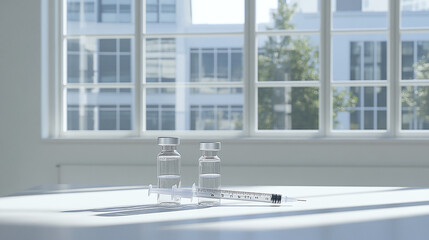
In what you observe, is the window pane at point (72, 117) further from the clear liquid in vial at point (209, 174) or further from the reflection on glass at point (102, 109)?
the clear liquid in vial at point (209, 174)

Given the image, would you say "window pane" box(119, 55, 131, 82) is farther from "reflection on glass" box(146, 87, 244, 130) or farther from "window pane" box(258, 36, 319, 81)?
"window pane" box(258, 36, 319, 81)

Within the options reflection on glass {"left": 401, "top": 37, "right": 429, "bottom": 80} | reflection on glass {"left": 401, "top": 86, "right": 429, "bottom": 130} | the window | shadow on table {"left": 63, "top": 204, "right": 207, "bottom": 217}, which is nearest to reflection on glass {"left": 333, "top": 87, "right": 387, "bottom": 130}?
the window

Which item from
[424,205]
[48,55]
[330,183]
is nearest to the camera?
[424,205]

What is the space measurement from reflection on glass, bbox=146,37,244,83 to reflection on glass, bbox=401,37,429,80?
1223 millimetres

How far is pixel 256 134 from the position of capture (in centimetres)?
472

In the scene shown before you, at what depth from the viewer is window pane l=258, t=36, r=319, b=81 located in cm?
469

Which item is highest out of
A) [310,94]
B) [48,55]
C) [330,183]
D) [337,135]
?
[48,55]

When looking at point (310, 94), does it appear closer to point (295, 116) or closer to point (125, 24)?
point (295, 116)

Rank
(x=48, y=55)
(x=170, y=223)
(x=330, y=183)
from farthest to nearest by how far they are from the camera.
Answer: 1. (x=48, y=55)
2. (x=330, y=183)
3. (x=170, y=223)

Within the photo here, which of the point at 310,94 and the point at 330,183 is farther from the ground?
the point at 310,94

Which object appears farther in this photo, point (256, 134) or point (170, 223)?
point (256, 134)

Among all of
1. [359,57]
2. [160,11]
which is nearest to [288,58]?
[359,57]

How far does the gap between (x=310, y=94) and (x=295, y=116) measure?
7.9 inches

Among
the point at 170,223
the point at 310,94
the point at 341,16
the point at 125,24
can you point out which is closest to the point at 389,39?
the point at 341,16
